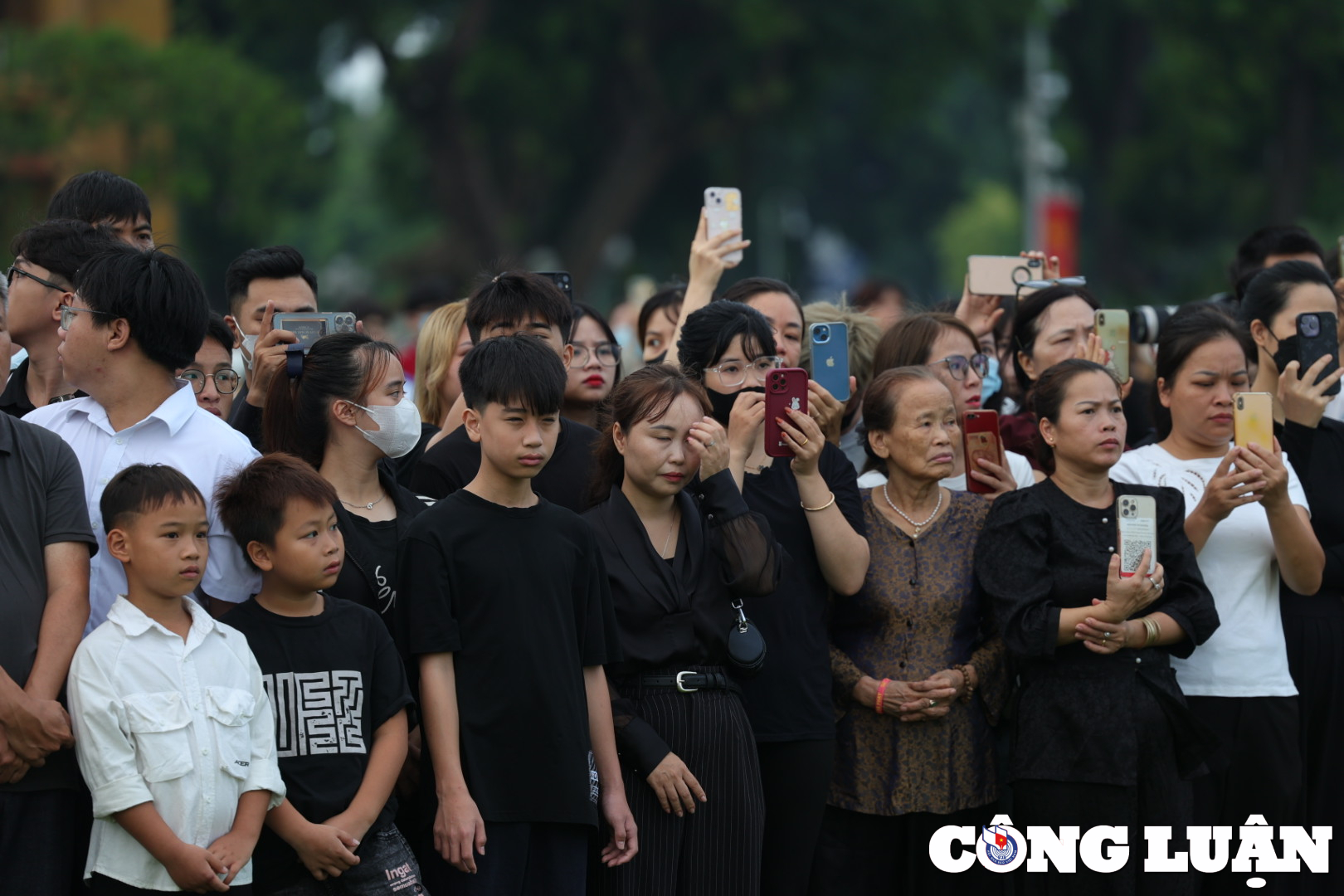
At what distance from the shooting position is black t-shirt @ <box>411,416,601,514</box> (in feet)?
15.9

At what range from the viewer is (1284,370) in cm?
559

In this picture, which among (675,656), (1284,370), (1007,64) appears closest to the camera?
(675,656)


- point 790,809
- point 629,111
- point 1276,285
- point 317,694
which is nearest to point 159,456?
point 317,694

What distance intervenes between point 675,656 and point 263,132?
61.1ft

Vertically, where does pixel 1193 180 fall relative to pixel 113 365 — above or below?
above

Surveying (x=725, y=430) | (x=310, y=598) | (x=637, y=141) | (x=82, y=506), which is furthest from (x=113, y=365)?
(x=637, y=141)

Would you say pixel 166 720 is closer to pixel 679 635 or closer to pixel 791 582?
pixel 679 635

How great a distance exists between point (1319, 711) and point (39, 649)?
4.16m

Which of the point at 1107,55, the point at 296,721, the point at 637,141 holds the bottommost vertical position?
the point at 296,721

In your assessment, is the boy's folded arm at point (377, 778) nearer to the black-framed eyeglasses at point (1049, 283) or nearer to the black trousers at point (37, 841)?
the black trousers at point (37, 841)

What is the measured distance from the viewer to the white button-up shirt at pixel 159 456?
4113mm

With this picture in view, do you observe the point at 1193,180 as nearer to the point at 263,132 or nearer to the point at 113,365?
the point at 263,132

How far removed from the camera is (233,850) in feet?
12.6

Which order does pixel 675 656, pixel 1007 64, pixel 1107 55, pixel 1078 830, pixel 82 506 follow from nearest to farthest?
pixel 82 506 < pixel 675 656 < pixel 1078 830 < pixel 1107 55 < pixel 1007 64
